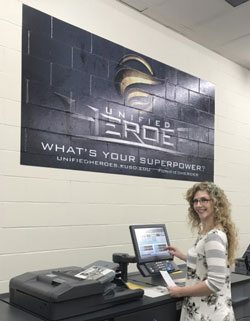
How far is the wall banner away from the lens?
2434 mm

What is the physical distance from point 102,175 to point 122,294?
1069 mm

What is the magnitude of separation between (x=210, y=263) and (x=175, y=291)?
Result: 311mm

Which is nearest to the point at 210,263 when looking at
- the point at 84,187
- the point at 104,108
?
the point at 84,187

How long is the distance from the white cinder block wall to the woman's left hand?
0.82 m

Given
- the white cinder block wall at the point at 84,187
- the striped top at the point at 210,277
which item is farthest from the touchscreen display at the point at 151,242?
the striped top at the point at 210,277

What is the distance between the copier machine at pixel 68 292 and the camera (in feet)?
5.33

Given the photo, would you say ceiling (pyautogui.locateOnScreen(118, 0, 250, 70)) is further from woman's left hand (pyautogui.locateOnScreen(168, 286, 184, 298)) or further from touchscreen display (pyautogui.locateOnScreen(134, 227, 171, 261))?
woman's left hand (pyautogui.locateOnScreen(168, 286, 184, 298))

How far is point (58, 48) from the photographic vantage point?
258cm

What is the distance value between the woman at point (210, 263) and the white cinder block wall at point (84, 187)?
88 centimetres

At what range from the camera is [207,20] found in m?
3.30

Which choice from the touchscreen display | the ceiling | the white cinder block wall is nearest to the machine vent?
the ceiling

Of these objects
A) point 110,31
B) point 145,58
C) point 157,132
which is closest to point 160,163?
point 157,132

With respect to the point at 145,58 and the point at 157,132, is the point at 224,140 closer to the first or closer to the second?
the point at 157,132

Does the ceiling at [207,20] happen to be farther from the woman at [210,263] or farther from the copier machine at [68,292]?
the copier machine at [68,292]
